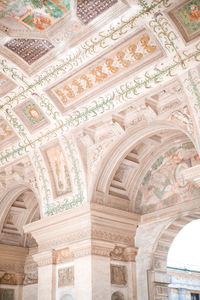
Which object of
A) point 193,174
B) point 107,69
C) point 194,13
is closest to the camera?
point 193,174

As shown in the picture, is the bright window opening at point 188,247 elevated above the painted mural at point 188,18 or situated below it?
below

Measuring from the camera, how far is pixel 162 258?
10320mm

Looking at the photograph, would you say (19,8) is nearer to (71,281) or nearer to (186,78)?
(186,78)

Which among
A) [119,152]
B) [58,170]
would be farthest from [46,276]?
[119,152]

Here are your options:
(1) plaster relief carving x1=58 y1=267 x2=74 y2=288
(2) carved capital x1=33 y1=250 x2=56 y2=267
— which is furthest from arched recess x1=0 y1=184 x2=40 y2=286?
(1) plaster relief carving x1=58 y1=267 x2=74 y2=288

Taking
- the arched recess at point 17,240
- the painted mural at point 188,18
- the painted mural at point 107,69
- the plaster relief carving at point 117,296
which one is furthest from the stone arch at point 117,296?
the painted mural at point 188,18

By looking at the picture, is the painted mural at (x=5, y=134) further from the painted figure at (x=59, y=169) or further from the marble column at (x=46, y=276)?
the marble column at (x=46, y=276)

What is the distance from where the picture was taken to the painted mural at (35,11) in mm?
7977

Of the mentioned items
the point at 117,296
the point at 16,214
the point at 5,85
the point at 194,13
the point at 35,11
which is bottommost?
the point at 117,296

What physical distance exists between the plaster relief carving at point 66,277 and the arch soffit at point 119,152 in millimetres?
2000

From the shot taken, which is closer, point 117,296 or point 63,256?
point 117,296

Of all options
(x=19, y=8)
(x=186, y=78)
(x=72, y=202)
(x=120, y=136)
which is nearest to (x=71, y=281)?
(x=72, y=202)

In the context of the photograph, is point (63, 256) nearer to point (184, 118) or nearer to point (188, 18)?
point (184, 118)

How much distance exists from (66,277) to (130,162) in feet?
10.4
